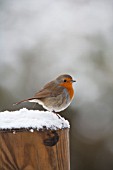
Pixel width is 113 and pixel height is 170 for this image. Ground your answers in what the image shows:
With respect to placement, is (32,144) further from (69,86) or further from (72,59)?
(72,59)

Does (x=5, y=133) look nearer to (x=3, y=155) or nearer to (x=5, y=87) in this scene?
(x=3, y=155)

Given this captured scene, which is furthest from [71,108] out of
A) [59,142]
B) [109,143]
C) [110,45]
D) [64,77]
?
[59,142]

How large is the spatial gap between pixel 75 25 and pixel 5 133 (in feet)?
17.7

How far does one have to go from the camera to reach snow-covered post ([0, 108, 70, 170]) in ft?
7.85

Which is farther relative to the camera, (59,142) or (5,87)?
(5,87)

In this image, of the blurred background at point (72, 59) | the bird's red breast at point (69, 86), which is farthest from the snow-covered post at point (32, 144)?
the blurred background at point (72, 59)

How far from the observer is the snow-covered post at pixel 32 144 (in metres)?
2.39

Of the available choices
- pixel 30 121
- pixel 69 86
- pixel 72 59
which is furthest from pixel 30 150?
pixel 72 59

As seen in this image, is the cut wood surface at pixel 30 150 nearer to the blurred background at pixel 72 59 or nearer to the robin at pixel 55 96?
the robin at pixel 55 96

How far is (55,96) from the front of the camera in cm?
368

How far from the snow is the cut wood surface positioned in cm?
3

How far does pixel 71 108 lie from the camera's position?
6.61 metres

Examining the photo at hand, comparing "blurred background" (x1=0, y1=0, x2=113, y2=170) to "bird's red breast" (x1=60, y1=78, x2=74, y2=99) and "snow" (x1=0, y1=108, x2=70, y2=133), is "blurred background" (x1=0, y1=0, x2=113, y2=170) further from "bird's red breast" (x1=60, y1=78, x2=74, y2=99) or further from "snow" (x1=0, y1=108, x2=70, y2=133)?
"snow" (x1=0, y1=108, x2=70, y2=133)

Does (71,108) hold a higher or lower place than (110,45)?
lower
